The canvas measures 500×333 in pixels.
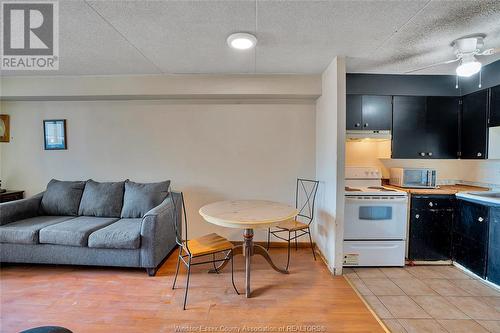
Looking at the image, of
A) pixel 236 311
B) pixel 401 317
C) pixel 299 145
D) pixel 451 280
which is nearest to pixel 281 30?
pixel 299 145

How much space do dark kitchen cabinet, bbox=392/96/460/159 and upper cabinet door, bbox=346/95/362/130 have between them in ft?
1.63

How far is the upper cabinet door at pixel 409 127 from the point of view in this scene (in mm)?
3014

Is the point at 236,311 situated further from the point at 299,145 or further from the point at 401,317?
the point at 299,145

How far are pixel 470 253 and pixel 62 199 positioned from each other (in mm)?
5095

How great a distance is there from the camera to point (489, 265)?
2.36 meters

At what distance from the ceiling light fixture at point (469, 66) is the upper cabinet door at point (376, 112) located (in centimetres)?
82

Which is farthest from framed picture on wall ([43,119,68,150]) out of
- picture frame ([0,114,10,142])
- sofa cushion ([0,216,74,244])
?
sofa cushion ([0,216,74,244])

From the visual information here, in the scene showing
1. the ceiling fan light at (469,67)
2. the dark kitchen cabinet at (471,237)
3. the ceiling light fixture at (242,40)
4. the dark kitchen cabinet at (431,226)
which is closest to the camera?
the ceiling light fixture at (242,40)

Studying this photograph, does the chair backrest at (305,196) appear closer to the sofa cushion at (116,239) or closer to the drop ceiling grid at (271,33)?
the drop ceiling grid at (271,33)

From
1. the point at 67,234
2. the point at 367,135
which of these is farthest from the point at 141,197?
the point at 367,135

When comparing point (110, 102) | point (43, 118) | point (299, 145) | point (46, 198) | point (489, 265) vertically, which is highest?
point (110, 102)

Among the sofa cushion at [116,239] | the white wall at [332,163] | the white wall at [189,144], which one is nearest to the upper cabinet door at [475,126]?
the white wall at [332,163]

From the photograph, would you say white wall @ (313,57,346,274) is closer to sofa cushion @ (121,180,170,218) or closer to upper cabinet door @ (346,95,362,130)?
upper cabinet door @ (346,95,362,130)

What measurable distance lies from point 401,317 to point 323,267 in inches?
36.5
